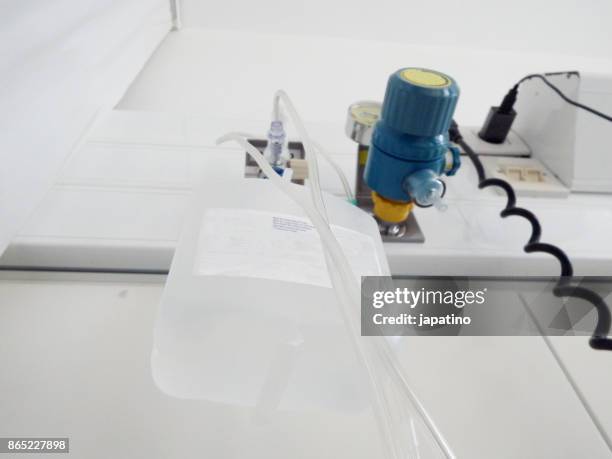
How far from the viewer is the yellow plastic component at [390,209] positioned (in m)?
0.61

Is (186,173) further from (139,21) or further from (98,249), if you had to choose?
(139,21)

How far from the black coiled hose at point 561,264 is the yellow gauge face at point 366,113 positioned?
0.88ft

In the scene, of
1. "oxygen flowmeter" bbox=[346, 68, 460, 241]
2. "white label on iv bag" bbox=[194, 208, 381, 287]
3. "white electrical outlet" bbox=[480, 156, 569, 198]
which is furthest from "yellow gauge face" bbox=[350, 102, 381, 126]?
"white electrical outlet" bbox=[480, 156, 569, 198]

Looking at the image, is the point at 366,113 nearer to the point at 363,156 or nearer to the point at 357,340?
the point at 363,156

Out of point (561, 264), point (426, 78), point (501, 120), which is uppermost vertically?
point (426, 78)

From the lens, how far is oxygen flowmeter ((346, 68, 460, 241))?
0.50 meters

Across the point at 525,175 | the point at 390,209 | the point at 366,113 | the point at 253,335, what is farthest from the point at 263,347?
the point at 525,175

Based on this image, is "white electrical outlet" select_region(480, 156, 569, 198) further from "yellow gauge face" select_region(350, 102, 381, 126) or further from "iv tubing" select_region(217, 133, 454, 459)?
"iv tubing" select_region(217, 133, 454, 459)

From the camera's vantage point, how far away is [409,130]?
52 centimetres

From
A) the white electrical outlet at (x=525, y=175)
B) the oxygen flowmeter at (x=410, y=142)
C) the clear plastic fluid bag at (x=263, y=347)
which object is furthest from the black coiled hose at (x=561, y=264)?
the clear plastic fluid bag at (x=263, y=347)

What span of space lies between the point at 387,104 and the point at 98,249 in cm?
44

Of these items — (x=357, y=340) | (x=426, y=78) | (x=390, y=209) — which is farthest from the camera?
(x=390, y=209)

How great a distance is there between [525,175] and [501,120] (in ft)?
0.45

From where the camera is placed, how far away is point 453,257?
650 millimetres
